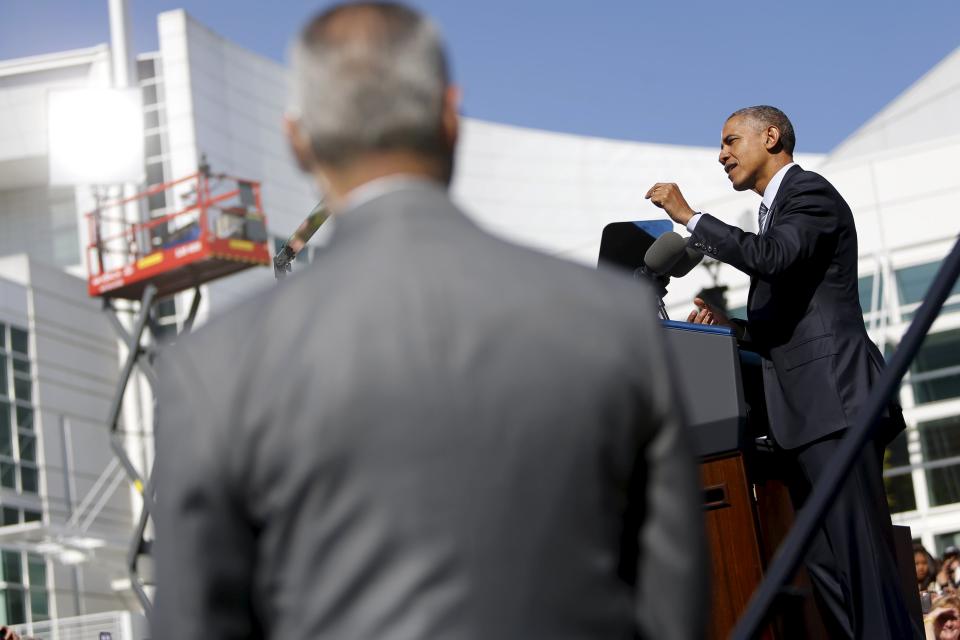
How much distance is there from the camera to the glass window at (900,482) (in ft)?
63.4

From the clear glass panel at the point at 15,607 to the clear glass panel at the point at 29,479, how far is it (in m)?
2.14

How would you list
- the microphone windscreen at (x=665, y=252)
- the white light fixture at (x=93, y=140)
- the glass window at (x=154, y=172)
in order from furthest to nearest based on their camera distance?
the glass window at (x=154, y=172) < the white light fixture at (x=93, y=140) < the microphone windscreen at (x=665, y=252)

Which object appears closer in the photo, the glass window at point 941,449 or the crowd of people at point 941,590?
the crowd of people at point 941,590

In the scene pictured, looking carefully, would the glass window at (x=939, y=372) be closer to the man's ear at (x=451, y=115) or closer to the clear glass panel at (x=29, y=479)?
the clear glass panel at (x=29, y=479)

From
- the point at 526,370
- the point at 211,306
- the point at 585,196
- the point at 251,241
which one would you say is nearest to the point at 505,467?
the point at 526,370

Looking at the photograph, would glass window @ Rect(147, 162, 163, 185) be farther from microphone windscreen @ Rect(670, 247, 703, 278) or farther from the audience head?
microphone windscreen @ Rect(670, 247, 703, 278)

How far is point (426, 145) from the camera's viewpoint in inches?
51.8

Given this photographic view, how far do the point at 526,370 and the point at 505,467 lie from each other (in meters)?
0.08

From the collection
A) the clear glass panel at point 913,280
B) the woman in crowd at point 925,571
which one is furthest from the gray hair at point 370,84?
the clear glass panel at point 913,280

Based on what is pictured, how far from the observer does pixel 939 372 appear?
19.7 m

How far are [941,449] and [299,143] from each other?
19.4 m

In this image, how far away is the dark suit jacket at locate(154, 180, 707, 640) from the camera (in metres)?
1.18

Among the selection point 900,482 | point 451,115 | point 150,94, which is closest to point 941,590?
point 451,115

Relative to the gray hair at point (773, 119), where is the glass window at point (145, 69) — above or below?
above
